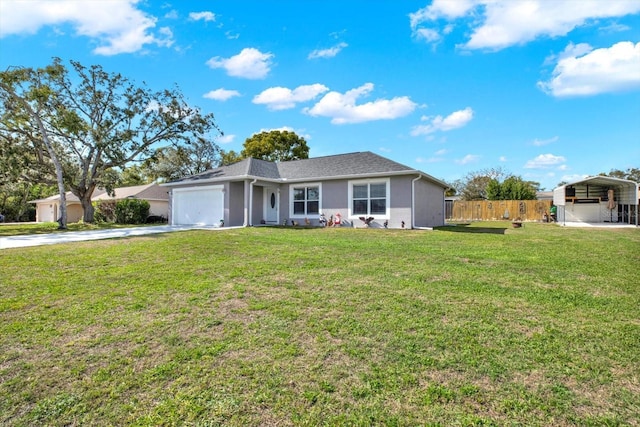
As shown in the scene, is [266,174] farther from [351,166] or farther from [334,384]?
[334,384]

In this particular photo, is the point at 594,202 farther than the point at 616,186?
Yes

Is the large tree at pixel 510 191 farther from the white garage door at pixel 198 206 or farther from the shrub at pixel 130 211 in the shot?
the shrub at pixel 130 211

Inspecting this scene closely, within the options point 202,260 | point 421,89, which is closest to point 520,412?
point 202,260

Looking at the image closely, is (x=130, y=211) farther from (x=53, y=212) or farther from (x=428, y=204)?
(x=428, y=204)

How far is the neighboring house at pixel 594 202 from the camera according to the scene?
1966 centimetres

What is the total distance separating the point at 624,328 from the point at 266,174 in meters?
14.7

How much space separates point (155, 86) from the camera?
21.7 m

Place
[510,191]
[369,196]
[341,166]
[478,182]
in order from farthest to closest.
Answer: [478,182] < [510,191] < [341,166] < [369,196]

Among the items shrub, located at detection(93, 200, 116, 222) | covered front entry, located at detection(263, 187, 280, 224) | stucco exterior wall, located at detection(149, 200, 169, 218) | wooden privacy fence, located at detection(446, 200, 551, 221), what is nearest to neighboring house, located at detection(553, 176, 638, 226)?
wooden privacy fence, located at detection(446, 200, 551, 221)

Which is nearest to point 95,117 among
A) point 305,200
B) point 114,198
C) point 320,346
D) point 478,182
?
point 114,198

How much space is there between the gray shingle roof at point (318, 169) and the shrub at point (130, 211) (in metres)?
6.06

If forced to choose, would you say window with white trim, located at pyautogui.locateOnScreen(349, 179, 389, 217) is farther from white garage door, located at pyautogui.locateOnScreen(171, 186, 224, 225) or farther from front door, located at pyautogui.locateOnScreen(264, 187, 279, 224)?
white garage door, located at pyautogui.locateOnScreen(171, 186, 224, 225)

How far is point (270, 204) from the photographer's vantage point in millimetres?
17000

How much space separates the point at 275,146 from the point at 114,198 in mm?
15161
